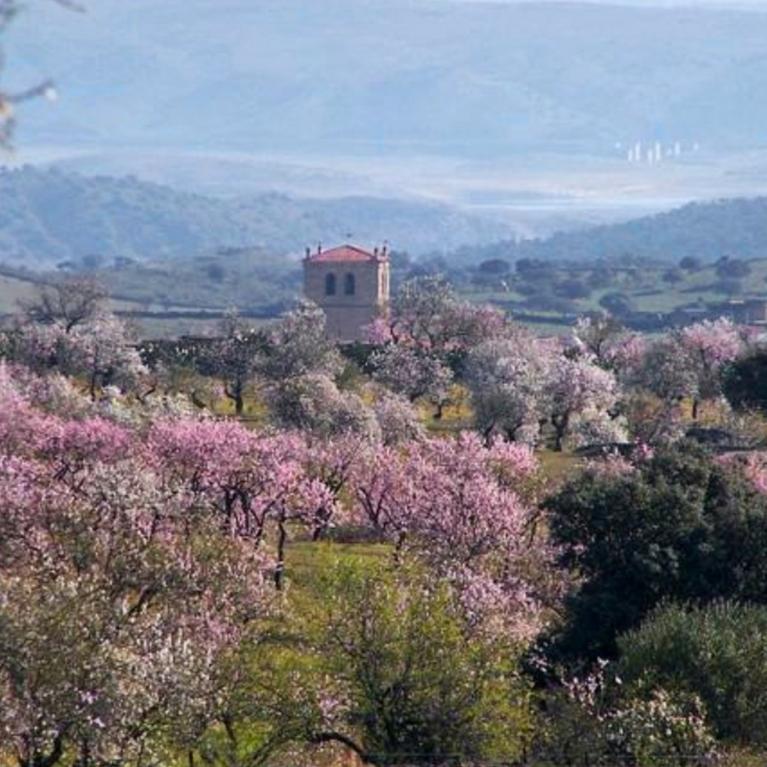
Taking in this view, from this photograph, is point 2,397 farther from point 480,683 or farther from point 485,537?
point 480,683

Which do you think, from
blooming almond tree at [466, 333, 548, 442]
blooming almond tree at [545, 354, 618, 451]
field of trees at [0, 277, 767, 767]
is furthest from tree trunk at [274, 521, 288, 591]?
blooming almond tree at [545, 354, 618, 451]

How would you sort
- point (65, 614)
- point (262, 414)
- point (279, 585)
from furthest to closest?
point (262, 414) < point (279, 585) < point (65, 614)

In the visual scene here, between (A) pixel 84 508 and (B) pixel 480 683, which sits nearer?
(B) pixel 480 683

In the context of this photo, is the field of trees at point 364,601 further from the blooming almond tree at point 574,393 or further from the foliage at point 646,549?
the blooming almond tree at point 574,393

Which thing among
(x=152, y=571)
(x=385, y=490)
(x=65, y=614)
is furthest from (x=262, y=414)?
(x=65, y=614)

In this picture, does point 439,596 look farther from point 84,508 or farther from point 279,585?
point 279,585

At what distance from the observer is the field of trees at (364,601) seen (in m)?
30.3

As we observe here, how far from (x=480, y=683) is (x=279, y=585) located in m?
15.6

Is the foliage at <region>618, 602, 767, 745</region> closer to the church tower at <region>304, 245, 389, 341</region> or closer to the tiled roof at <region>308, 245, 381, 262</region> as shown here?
the church tower at <region>304, 245, 389, 341</region>

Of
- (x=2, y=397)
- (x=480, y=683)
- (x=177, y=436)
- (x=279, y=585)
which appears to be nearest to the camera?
(x=480, y=683)

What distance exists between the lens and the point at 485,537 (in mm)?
47438

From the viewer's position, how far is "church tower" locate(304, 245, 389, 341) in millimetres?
160000

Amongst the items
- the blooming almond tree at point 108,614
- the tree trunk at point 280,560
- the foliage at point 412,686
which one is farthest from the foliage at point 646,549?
the tree trunk at point 280,560

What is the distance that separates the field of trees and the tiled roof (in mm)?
98427
